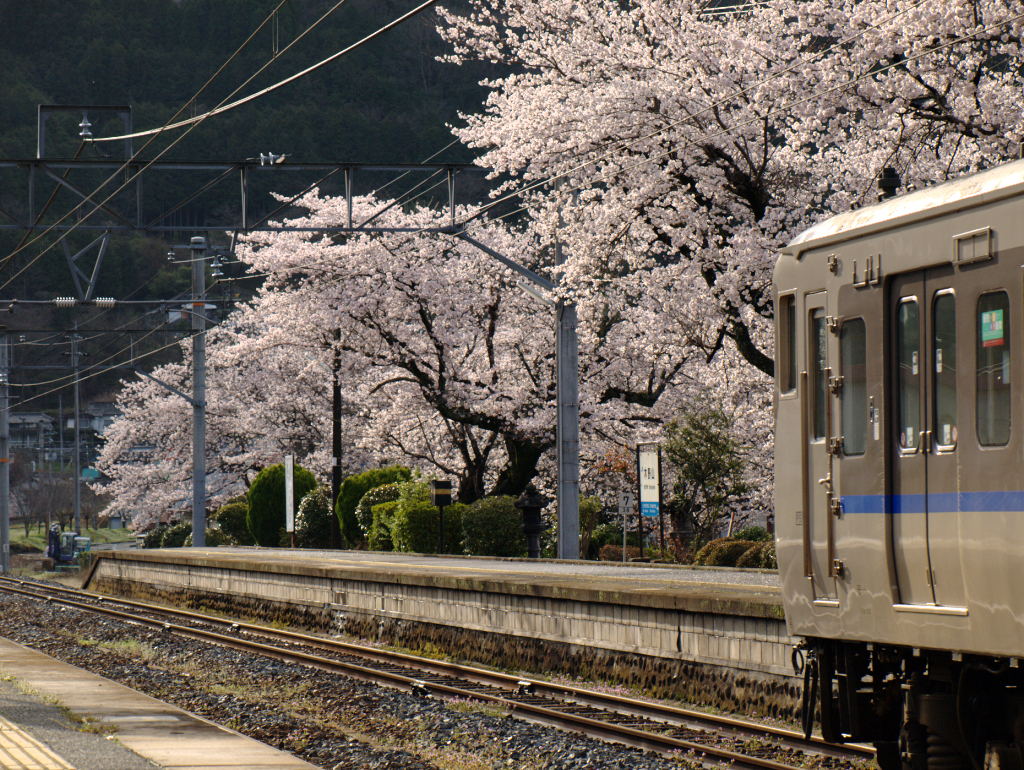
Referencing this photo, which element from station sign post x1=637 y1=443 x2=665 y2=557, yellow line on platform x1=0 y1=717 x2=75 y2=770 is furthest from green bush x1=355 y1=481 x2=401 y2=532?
yellow line on platform x1=0 y1=717 x2=75 y2=770

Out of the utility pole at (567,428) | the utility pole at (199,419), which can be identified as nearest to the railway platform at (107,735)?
the utility pole at (567,428)

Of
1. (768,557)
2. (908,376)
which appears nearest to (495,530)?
(768,557)

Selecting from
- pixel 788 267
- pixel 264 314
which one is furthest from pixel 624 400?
pixel 788 267

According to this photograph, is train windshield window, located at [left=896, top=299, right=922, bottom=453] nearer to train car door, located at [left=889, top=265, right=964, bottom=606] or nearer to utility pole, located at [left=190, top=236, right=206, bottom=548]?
train car door, located at [left=889, top=265, right=964, bottom=606]

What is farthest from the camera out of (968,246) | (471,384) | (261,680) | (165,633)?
(471,384)

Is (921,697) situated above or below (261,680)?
above

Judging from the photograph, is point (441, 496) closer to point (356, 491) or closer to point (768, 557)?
point (768, 557)

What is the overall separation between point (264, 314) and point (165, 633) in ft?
66.3

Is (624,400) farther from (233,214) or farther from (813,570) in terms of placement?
(233,214)

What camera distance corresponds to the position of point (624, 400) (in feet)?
115

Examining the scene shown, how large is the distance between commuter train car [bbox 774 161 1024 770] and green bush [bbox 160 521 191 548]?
4757 cm

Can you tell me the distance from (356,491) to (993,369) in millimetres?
33226

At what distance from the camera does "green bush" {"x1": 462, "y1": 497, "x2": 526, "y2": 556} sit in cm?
2925

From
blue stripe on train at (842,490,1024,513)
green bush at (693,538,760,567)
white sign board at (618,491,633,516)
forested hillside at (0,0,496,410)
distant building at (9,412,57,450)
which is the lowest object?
green bush at (693,538,760,567)
